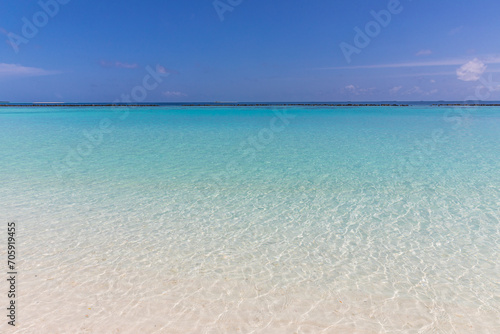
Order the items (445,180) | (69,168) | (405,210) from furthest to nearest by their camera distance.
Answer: (69,168)
(445,180)
(405,210)

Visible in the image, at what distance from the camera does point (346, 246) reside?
191 inches

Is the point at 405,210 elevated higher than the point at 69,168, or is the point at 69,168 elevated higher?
the point at 69,168

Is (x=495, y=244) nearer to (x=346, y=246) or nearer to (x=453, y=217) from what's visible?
(x=453, y=217)

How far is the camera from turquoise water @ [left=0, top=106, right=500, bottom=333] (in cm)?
334

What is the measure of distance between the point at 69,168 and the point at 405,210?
10.0 m

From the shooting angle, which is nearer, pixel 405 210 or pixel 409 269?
pixel 409 269

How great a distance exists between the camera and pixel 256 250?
186 inches

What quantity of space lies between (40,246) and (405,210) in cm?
676

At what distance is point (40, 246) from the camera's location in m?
4.76

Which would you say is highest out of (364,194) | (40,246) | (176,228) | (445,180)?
(40,246)

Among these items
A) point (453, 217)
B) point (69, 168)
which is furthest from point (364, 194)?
point (69, 168)

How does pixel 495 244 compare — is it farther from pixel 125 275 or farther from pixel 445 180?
pixel 125 275

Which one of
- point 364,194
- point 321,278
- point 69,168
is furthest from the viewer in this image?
point 69,168

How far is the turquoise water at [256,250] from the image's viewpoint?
3.34m
